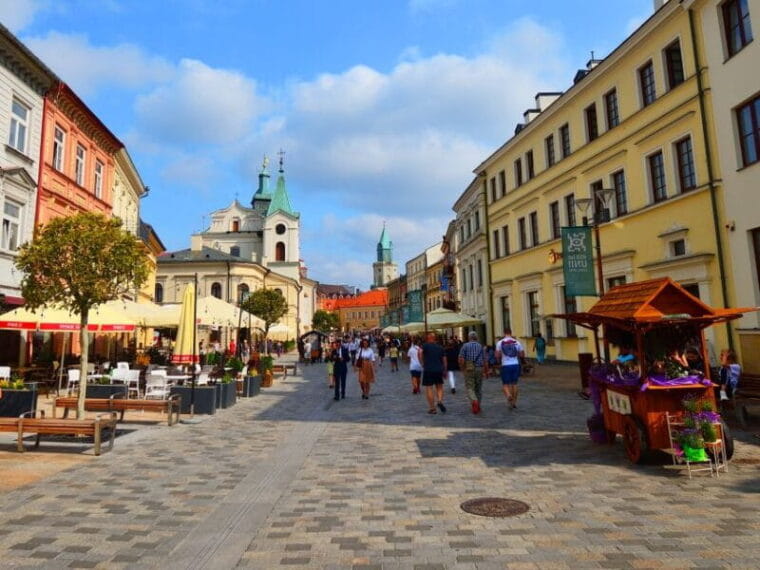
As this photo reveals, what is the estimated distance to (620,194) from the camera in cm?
2180

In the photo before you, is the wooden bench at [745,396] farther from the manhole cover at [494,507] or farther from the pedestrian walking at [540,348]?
the pedestrian walking at [540,348]

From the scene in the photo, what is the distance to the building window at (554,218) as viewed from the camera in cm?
2625

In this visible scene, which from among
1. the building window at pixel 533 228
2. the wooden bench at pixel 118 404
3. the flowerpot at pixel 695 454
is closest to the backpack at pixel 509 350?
the flowerpot at pixel 695 454

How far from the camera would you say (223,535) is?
4.76 m

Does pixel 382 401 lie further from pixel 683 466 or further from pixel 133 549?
pixel 133 549

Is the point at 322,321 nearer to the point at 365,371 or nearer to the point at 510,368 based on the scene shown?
the point at 365,371

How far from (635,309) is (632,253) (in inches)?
585

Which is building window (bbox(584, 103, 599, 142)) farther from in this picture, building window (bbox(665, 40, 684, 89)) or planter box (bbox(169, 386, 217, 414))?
planter box (bbox(169, 386, 217, 414))

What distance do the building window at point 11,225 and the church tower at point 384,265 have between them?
5646 inches

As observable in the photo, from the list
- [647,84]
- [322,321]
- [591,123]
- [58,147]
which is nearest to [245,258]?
[322,321]

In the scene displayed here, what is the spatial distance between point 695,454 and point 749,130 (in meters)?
12.9

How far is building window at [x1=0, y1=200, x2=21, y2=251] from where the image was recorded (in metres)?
16.9

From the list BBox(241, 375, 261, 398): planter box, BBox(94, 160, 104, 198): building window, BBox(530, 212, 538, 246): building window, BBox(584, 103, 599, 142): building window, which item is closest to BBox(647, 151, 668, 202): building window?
BBox(584, 103, 599, 142): building window

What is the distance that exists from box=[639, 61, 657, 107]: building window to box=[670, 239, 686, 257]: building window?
17.8 ft
